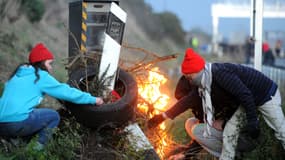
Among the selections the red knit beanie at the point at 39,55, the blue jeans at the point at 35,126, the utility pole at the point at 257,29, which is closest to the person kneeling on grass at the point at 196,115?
the blue jeans at the point at 35,126

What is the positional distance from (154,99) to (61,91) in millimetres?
1893

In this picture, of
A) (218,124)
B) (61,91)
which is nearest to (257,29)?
(218,124)

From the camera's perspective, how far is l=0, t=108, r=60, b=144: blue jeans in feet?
21.7

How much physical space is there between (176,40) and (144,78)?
2060 inches

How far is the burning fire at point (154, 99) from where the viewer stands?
25.9 feet

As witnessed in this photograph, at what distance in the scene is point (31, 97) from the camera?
21.8ft

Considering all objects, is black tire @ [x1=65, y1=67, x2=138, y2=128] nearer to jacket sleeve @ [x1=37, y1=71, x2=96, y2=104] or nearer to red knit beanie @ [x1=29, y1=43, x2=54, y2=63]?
jacket sleeve @ [x1=37, y1=71, x2=96, y2=104]

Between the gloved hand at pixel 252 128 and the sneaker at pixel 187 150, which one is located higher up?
the gloved hand at pixel 252 128

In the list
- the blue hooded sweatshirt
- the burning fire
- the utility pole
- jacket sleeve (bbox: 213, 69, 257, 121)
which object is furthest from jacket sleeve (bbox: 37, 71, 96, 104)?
the utility pole

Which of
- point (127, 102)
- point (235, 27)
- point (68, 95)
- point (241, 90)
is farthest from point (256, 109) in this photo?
point (235, 27)

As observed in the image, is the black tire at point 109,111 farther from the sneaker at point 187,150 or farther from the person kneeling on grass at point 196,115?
the sneaker at point 187,150

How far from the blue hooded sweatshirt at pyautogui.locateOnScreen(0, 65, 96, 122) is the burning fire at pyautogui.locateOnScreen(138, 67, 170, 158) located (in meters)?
1.47

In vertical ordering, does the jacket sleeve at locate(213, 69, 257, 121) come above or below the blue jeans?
above

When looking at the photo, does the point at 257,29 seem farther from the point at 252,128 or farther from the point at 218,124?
the point at 252,128
